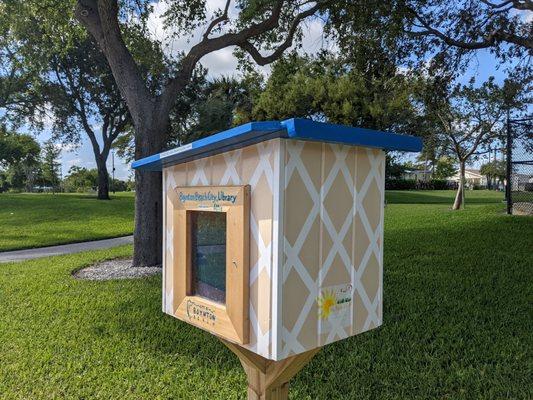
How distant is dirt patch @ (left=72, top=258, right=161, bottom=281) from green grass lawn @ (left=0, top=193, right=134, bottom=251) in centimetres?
425

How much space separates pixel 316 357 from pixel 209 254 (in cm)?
214

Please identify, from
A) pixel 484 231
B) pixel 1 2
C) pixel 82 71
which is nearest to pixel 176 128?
pixel 82 71

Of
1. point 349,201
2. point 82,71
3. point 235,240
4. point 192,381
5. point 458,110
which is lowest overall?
point 192,381

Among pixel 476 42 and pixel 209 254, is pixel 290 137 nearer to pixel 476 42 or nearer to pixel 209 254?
pixel 209 254

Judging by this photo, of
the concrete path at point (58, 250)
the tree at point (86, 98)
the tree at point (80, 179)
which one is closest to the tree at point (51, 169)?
the tree at point (80, 179)

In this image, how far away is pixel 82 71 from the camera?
847 inches

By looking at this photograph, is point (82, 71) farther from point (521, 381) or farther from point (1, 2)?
point (521, 381)

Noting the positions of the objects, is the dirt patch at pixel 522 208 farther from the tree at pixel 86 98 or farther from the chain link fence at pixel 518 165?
the tree at pixel 86 98

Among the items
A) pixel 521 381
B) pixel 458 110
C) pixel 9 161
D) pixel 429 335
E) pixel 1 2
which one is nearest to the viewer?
pixel 521 381

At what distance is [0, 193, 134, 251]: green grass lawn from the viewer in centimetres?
1140

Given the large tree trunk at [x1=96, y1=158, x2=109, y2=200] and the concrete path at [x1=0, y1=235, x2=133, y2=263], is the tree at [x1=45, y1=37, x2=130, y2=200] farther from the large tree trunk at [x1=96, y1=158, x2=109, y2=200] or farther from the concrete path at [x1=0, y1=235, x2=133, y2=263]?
the concrete path at [x1=0, y1=235, x2=133, y2=263]

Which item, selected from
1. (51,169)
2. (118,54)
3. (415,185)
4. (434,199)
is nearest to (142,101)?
(118,54)

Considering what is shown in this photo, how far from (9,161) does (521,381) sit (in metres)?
42.8

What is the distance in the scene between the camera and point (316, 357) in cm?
338
